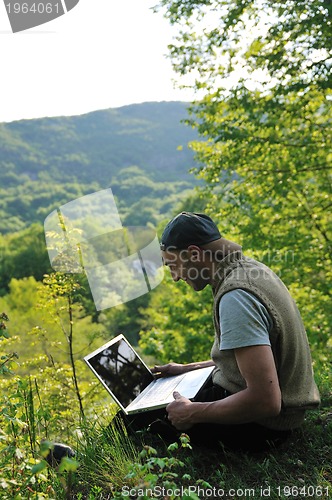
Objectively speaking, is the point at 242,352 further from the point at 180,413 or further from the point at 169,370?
the point at 169,370

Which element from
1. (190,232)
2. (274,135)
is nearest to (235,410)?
(190,232)

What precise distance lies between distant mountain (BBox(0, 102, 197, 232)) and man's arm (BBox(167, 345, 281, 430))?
1868 inches

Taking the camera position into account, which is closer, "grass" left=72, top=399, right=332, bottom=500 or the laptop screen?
"grass" left=72, top=399, right=332, bottom=500

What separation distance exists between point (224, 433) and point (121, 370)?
88cm

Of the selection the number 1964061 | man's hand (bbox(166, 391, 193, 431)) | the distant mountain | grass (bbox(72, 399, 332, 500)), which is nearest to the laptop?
man's hand (bbox(166, 391, 193, 431))

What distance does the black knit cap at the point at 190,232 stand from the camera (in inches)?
110

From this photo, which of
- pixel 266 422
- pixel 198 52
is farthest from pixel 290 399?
pixel 198 52

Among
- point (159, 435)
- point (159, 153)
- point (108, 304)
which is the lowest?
point (159, 153)

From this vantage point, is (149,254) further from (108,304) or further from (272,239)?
(272,239)

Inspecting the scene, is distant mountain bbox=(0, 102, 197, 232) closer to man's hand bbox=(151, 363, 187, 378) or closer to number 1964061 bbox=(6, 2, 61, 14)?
number 1964061 bbox=(6, 2, 61, 14)

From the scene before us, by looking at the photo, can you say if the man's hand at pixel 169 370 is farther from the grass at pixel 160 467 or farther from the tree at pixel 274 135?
the tree at pixel 274 135

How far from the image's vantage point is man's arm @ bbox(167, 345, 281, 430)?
2.35 meters

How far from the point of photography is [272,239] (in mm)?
11461

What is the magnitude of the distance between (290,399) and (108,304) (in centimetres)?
558
